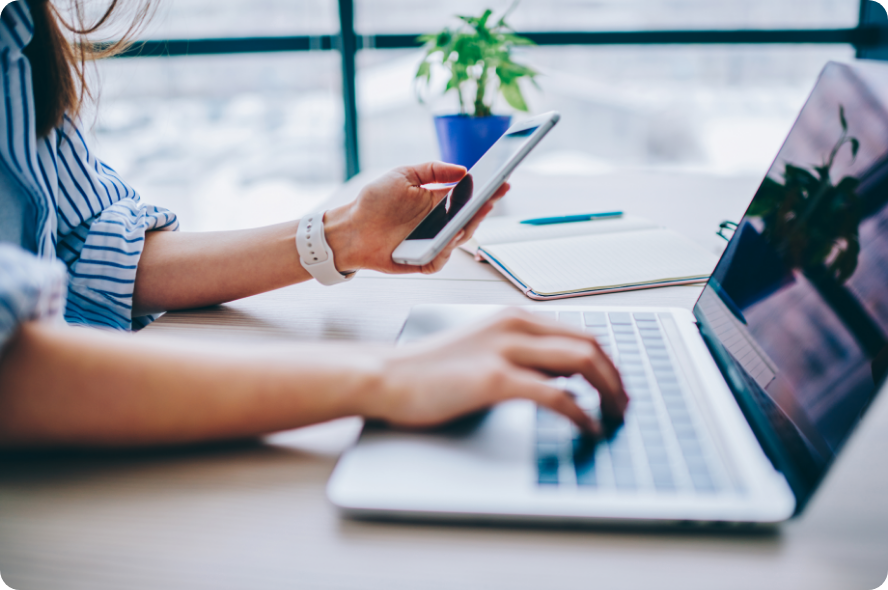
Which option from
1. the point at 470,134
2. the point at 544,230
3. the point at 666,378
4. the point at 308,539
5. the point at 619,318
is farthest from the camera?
the point at 470,134

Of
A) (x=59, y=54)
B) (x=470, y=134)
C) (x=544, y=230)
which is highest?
(x=59, y=54)

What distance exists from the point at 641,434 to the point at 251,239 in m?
0.50

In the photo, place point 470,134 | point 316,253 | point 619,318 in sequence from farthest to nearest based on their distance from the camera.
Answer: point 470,134 → point 316,253 → point 619,318

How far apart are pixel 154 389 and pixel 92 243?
37 cm

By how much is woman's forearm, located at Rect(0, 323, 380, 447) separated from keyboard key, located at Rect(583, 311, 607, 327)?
0.84 ft

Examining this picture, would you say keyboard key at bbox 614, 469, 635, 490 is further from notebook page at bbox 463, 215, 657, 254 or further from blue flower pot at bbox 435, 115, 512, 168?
blue flower pot at bbox 435, 115, 512, 168

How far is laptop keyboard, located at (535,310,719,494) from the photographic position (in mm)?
318

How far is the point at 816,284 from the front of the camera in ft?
1.30

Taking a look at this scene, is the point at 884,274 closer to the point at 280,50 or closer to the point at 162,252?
the point at 162,252

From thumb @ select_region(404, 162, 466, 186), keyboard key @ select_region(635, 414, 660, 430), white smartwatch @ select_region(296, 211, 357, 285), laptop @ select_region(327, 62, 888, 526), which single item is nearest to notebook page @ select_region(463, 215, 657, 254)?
thumb @ select_region(404, 162, 466, 186)

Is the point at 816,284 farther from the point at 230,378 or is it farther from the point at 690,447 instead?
the point at 230,378

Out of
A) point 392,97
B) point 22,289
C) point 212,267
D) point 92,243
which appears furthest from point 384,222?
point 392,97

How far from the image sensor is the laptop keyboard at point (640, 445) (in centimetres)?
32

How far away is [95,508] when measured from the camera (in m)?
0.32
